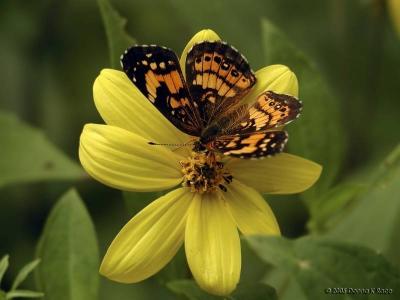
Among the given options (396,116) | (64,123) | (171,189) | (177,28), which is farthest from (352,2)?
→ (171,189)

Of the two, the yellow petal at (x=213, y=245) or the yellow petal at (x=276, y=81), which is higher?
the yellow petal at (x=276, y=81)

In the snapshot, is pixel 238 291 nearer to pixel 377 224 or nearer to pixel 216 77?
pixel 216 77

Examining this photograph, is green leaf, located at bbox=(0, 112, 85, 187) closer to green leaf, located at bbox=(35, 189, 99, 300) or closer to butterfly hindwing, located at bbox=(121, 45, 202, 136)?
A: green leaf, located at bbox=(35, 189, 99, 300)

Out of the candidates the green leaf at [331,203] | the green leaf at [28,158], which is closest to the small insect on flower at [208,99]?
the green leaf at [331,203]

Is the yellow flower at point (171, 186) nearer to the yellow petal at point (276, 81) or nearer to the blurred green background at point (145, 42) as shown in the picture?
the yellow petal at point (276, 81)

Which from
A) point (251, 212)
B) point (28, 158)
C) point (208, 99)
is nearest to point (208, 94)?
point (208, 99)

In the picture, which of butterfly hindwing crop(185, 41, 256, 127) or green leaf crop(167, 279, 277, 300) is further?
butterfly hindwing crop(185, 41, 256, 127)

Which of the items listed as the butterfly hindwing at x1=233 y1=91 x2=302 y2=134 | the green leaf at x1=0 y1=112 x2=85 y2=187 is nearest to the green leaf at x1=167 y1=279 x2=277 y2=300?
the butterfly hindwing at x1=233 y1=91 x2=302 y2=134
